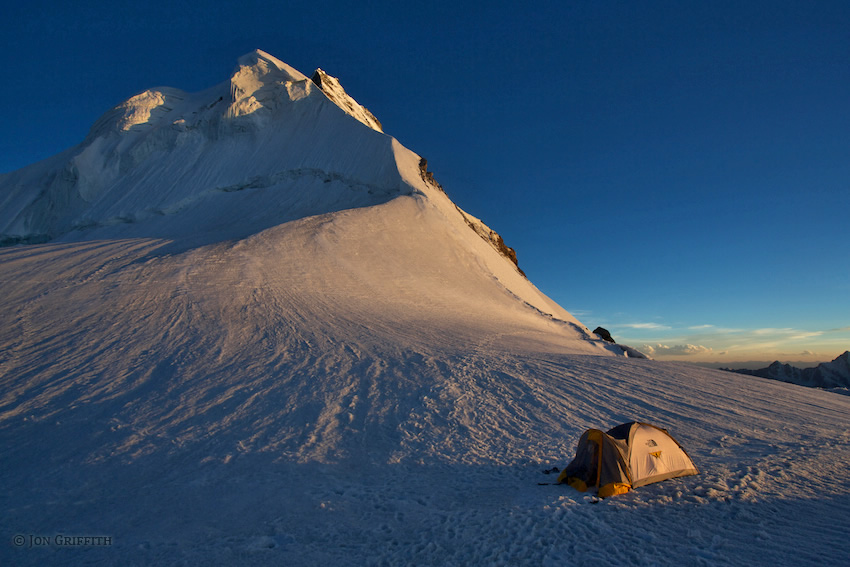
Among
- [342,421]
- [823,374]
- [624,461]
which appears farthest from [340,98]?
[823,374]

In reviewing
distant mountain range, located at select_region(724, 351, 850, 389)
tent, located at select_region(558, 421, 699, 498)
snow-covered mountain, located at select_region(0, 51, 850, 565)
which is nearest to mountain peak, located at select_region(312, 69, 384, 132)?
snow-covered mountain, located at select_region(0, 51, 850, 565)

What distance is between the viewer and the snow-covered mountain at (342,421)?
18.8 ft

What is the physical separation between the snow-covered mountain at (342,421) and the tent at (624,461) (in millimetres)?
298

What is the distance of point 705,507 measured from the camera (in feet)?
21.1

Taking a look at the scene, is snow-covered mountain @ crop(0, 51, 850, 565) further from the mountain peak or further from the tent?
the mountain peak

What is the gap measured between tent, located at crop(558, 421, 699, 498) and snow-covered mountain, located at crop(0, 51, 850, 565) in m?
0.30

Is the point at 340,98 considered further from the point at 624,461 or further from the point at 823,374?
the point at 823,374

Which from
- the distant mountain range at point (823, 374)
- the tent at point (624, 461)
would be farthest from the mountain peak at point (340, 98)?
the distant mountain range at point (823, 374)

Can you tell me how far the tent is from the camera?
7.07 metres

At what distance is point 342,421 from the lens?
32.8 ft

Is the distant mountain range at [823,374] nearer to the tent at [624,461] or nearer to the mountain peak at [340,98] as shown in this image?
the tent at [624,461]

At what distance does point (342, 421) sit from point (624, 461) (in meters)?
5.92

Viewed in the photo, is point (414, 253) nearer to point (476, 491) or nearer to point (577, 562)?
point (476, 491)

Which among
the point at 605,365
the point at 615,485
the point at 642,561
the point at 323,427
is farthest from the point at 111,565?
the point at 605,365
